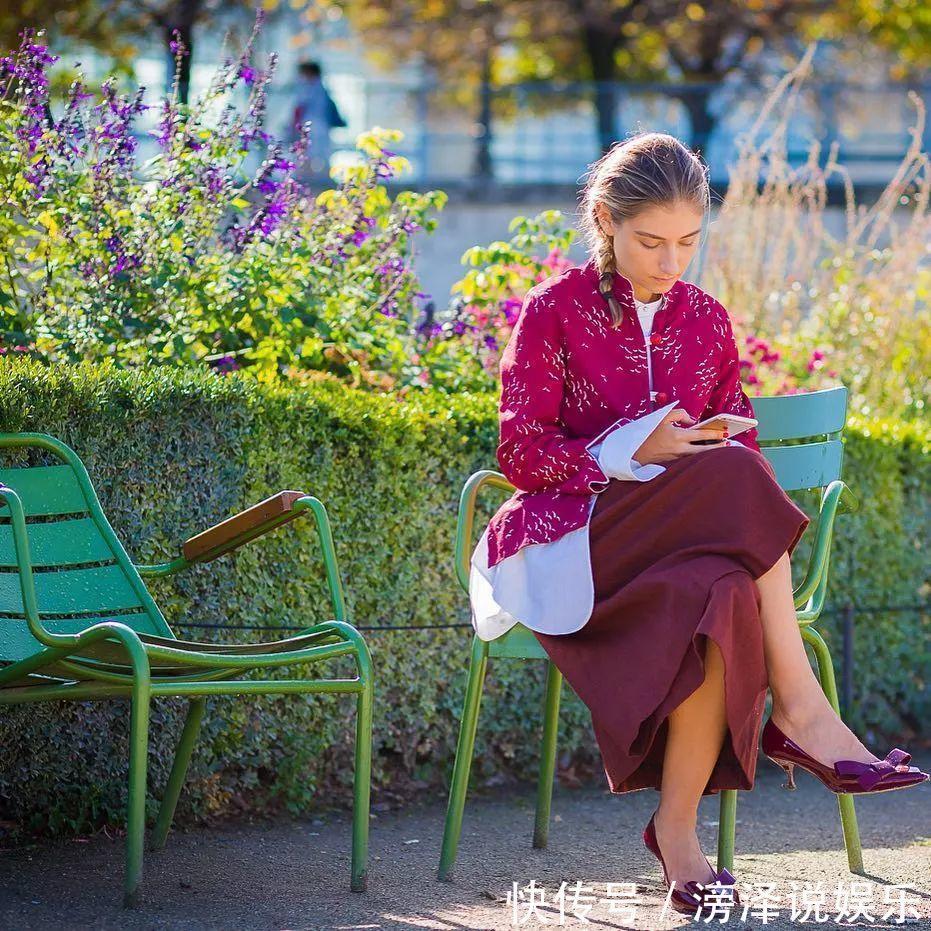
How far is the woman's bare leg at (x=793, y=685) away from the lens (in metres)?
2.89

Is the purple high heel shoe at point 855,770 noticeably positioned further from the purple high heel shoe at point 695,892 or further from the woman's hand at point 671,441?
the woman's hand at point 671,441

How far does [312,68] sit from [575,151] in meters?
3.75

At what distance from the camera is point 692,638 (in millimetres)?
2785

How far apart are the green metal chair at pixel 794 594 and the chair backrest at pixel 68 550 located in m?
0.71

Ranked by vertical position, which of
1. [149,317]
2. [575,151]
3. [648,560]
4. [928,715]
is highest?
[575,151]

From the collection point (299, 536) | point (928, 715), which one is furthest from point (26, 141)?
point (928, 715)

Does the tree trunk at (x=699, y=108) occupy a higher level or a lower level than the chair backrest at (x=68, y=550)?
higher

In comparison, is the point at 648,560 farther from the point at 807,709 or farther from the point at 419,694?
the point at 419,694

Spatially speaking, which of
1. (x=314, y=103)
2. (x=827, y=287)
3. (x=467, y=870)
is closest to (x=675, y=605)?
(x=467, y=870)

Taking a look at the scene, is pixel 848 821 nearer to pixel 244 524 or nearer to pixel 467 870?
pixel 467 870

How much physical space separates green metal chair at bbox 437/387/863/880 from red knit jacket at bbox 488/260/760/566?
26cm

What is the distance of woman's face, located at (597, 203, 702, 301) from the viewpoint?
3062 millimetres

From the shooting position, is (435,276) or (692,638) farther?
A: (435,276)

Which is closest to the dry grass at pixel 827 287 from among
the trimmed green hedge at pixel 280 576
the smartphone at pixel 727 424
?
the trimmed green hedge at pixel 280 576
